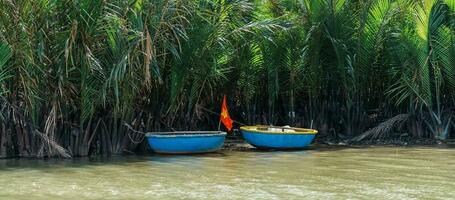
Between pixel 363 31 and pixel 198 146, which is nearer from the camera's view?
pixel 198 146

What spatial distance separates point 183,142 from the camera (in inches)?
482

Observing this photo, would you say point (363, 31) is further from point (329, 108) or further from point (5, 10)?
point (5, 10)

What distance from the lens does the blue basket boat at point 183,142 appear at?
12.1 m

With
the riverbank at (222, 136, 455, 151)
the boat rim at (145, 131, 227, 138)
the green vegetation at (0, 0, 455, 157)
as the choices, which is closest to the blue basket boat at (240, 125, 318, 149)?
the riverbank at (222, 136, 455, 151)

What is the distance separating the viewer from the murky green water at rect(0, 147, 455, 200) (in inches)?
306

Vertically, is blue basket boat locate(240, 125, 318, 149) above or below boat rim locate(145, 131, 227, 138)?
below

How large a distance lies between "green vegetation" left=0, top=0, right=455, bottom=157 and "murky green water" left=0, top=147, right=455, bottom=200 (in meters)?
0.97

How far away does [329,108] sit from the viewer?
15773mm

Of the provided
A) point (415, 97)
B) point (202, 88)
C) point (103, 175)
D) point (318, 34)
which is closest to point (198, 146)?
point (202, 88)

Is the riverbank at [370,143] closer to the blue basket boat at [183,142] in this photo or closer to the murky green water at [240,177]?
the blue basket boat at [183,142]

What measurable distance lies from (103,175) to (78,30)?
2.91 metres

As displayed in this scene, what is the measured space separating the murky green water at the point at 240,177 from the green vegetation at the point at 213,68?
974mm

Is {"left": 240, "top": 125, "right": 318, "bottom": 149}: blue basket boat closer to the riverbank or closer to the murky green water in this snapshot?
the riverbank

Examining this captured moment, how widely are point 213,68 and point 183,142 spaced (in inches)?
68.0
